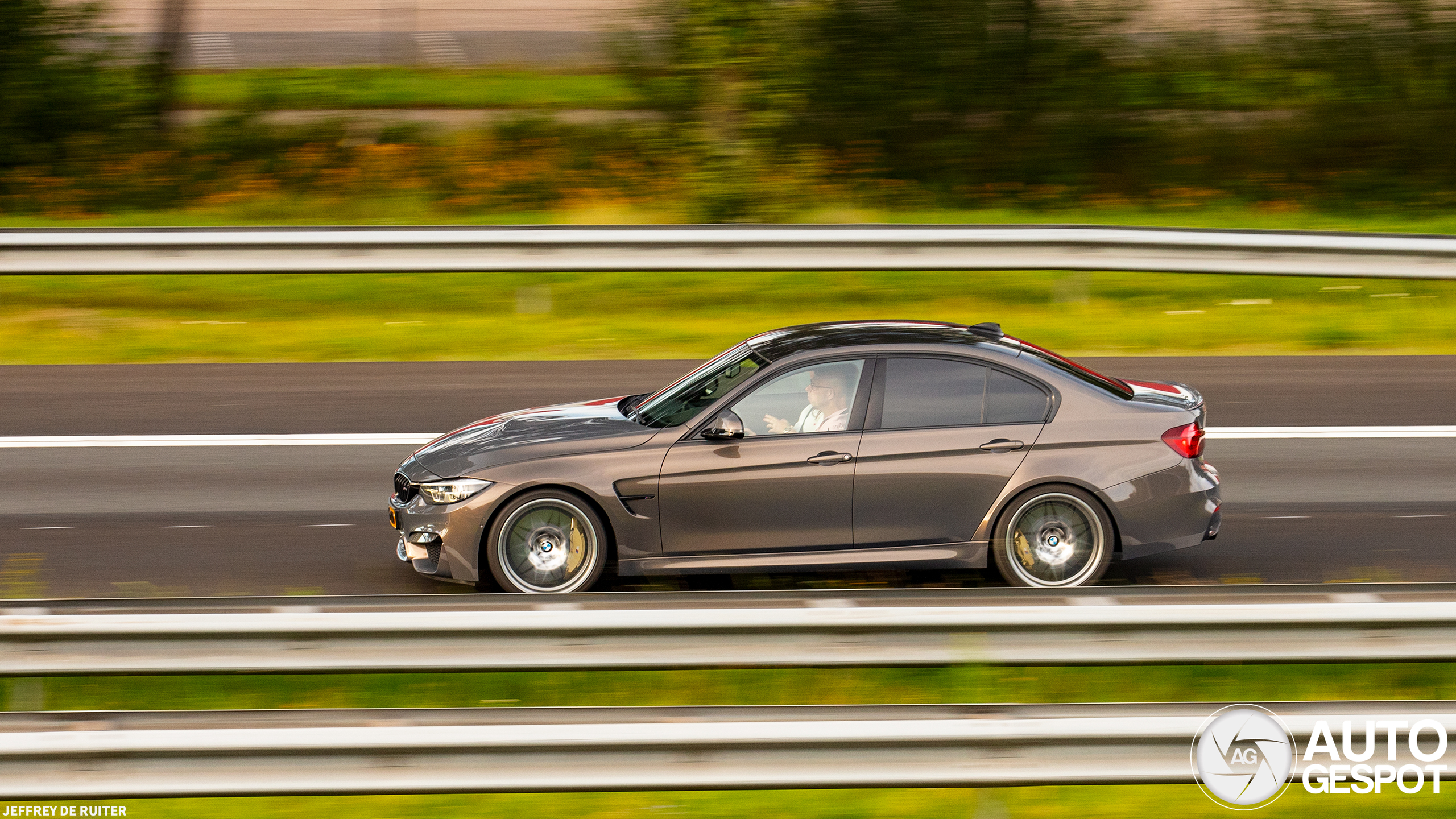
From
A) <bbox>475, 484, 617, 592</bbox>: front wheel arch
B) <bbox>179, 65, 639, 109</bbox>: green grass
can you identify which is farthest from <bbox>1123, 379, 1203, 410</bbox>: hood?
<bbox>179, 65, 639, 109</bbox>: green grass

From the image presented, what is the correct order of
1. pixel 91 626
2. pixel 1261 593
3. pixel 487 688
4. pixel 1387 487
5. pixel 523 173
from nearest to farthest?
1. pixel 91 626
2. pixel 1261 593
3. pixel 487 688
4. pixel 1387 487
5. pixel 523 173

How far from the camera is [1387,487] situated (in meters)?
9.45

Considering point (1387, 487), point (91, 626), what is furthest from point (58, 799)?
point (1387, 487)

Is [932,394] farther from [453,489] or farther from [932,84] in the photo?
[932,84]

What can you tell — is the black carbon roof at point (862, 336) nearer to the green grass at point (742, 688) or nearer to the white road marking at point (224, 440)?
the green grass at point (742, 688)

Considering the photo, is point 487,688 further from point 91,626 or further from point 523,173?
point 523,173

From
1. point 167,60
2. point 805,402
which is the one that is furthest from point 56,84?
point 805,402

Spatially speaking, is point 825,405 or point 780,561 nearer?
point 780,561

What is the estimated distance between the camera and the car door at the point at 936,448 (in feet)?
23.7

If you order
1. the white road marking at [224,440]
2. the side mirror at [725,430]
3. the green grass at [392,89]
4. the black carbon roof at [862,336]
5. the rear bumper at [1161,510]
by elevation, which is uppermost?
the green grass at [392,89]

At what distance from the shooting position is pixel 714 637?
5.30m

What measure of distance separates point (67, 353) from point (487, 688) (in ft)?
25.5

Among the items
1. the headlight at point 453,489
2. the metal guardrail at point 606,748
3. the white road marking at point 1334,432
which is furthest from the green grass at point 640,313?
the metal guardrail at point 606,748

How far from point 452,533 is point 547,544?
48 cm
